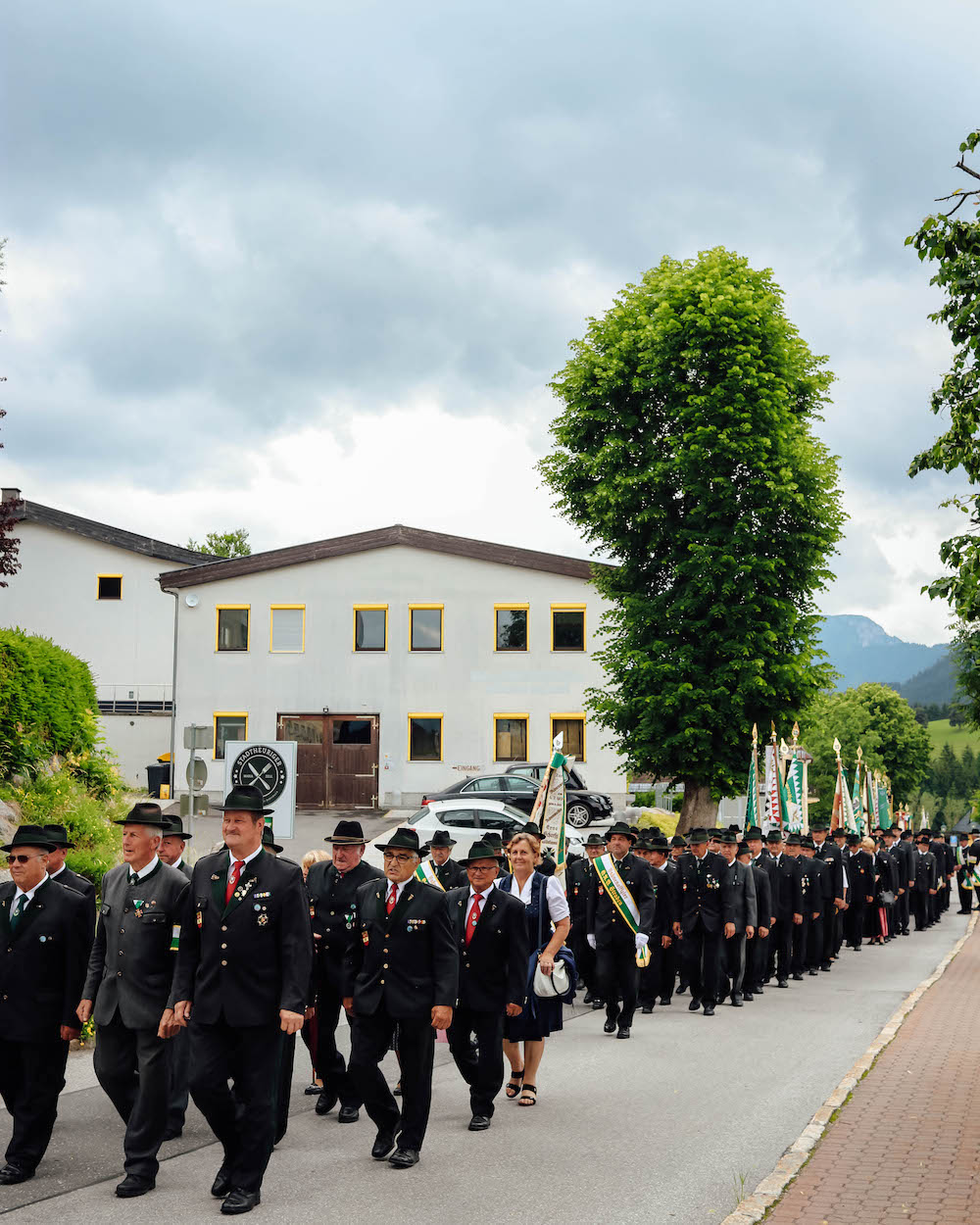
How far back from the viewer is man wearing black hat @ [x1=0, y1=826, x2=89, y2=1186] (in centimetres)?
739

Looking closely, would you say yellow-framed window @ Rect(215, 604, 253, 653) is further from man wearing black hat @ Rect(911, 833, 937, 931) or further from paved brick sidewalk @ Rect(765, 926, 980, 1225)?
paved brick sidewalk @ Rect(765, 926, 980, 1225)

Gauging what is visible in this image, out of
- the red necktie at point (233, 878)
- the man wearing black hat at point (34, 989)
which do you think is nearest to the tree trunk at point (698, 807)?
the man wearing black hat at point (34, 989)

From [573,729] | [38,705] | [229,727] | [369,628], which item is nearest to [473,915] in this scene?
[38,705]

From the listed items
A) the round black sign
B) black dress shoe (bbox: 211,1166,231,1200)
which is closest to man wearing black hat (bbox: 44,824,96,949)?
black dress shoe (bbox: 211,1166,231,1200)

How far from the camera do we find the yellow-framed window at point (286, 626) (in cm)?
4100

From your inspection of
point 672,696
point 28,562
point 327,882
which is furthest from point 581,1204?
point 28,562

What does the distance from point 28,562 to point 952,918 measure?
32.6 meters

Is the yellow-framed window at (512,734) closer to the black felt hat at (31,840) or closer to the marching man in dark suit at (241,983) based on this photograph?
the black felt hat at (31,840)

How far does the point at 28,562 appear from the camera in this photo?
48000mm

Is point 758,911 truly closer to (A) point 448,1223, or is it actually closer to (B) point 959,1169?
(B) point 959,1169

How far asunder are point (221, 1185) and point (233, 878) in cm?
157

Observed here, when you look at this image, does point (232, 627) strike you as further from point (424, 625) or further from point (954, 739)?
point (954, 739)

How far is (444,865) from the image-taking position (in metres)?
12.3

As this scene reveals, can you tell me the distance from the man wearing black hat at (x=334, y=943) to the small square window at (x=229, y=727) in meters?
31.4
